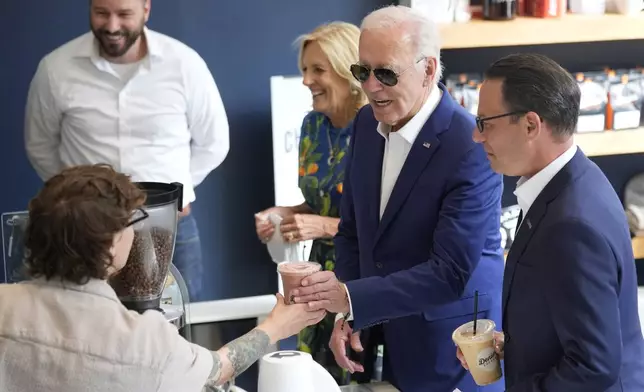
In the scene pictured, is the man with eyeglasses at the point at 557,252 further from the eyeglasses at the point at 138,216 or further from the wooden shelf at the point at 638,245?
the wooden shelf at the point at 638,245

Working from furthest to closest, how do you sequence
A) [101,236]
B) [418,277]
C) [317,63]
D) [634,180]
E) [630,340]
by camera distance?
[634,180] → [317,63] → [418,277] → [630,340] → [101,236]

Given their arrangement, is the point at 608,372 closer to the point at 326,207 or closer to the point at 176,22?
the point at 326,207

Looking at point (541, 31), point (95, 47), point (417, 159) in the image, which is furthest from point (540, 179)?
point (95, 47)

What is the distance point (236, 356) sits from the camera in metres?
1.90

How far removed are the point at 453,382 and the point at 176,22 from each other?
2277mm

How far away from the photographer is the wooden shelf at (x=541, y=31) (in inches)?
148

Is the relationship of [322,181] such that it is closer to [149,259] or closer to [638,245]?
[149,259]

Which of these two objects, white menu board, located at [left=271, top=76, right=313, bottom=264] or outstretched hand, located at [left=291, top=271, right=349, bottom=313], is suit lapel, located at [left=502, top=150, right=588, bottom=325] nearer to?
outstretched hand, located at [left=291, top=271, right=349, bottom=313]

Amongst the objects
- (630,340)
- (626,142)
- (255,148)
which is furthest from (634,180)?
(630,340)

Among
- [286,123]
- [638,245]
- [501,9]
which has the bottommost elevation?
[638,245]

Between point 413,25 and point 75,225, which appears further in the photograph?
point 413,25

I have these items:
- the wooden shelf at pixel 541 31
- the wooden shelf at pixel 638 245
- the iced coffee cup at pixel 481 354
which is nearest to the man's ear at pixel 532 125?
the iced coffee cup at pixel 481 354

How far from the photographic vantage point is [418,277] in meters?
2.26

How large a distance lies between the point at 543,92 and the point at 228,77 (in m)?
2.52
